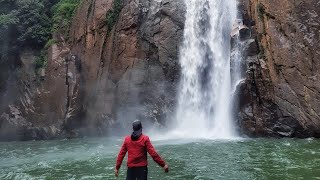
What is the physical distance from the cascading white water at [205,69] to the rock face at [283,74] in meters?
1.82

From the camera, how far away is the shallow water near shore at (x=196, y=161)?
36.9ft

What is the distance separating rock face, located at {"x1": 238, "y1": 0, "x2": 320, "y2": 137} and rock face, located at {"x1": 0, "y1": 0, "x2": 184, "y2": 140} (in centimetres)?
517

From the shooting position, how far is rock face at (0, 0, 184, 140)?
904 inches

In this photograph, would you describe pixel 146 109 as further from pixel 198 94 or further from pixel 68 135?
pixel 68 135

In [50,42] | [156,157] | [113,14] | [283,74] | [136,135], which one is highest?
[113,14]

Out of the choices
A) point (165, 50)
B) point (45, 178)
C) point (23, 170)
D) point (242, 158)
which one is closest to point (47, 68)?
point (165, 50)

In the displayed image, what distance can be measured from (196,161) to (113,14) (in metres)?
13.7

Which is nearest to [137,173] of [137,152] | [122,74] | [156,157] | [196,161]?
[137,152]

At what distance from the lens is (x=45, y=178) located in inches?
471

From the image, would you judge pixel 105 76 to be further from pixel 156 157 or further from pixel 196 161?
pixel 156 157

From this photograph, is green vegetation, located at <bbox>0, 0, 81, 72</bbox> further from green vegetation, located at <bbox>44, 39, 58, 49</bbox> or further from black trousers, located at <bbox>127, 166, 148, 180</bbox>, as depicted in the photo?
black trousers, located at <bbox>127, 166, 148, 180</bbox>

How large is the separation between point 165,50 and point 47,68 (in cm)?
741

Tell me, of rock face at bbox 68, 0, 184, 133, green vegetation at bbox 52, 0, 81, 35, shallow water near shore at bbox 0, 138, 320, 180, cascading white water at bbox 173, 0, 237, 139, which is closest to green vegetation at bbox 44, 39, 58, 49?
green vegetation at bbox 52, 0, 81, 35

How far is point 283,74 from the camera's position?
18156mm
